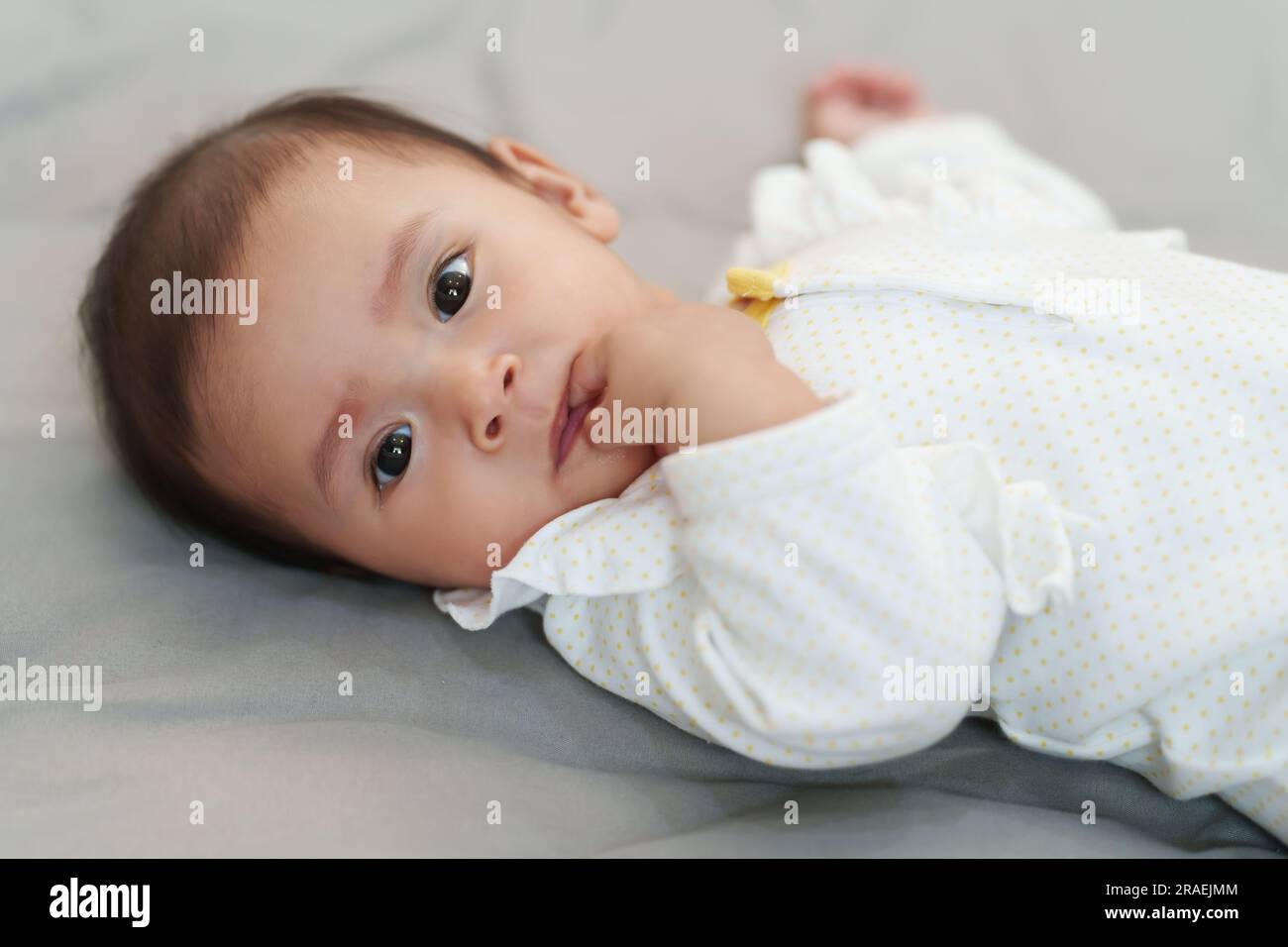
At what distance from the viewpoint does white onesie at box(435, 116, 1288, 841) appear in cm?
96

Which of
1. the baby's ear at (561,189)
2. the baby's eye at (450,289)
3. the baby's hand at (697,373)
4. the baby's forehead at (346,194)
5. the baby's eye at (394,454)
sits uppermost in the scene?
the baby's ear at (561,189)

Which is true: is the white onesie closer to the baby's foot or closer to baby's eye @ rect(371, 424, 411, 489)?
baby's eye @ rect(371, 424, 411, 489)

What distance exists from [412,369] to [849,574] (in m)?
0.46

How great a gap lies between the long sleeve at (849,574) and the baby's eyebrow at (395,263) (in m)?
0.33

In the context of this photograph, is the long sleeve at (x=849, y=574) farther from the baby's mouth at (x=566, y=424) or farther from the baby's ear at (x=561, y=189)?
the baby's ear at (x=561, y=189)

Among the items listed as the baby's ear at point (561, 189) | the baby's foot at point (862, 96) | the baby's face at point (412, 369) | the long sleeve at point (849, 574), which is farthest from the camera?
the baby's foot at point (862, 96)

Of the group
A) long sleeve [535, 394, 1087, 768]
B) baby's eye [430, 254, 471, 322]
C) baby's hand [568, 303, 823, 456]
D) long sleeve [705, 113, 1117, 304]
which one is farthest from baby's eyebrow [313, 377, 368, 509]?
long sleeve [705, 113, 1117, 304]

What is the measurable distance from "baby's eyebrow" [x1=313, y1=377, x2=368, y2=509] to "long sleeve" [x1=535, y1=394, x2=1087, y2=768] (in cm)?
33

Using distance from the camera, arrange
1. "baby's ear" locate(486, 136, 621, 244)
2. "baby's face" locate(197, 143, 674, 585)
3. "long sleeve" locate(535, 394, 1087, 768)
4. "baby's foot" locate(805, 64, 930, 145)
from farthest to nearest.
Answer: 1. "baby's foot" locate(805, 64, 930, 145)
2. "baby's ear" locate(486, 136, 621, 244)
3. "baby's face" locate(197, 143, 674, 585)
4. "long sleeve" locate(535, 394, 1087, 768)

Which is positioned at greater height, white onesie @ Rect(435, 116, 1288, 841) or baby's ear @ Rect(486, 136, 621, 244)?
baby's ear @ Rect(486, 136, 621, 244)

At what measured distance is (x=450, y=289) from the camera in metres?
1.15

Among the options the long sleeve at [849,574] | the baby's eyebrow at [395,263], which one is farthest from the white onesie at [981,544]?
the baby's eyebrow at [395,263]

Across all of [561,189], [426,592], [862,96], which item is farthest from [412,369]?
[862,96]

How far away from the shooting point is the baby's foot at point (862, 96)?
190 centimetres
